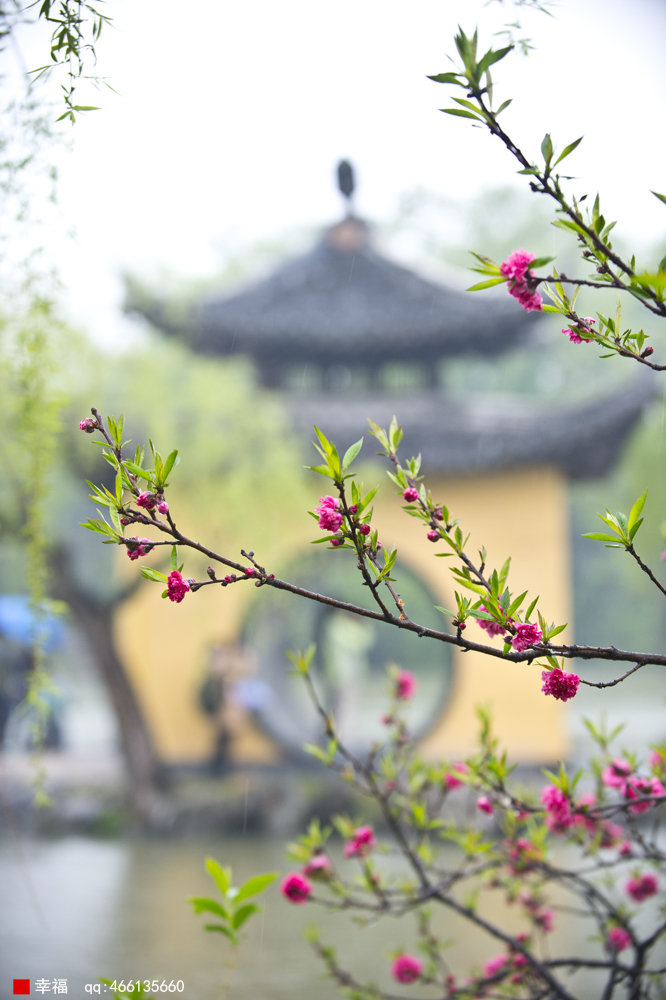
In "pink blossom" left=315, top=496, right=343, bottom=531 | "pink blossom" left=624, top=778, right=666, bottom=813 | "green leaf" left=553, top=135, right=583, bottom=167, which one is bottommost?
"pink blossom" left=624, top=778, right=666, bottom=813

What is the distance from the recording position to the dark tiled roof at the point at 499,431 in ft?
18.3

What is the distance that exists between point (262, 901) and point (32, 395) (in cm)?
293

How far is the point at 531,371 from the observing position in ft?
46.6

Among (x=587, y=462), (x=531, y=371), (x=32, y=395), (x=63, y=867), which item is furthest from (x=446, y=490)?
(x=531, y=371)

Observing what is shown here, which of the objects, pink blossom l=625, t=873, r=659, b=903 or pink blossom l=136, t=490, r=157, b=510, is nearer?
pink blossom l=136, t=490, r=157, b=510

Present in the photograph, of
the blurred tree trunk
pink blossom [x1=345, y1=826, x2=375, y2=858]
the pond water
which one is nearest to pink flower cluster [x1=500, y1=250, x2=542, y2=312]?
pink blossom [x1=345, y1=826, x2=375, y2=858]

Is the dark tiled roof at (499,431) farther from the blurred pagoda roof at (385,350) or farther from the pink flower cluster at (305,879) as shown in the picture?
the pink flower cluster at (305,879)

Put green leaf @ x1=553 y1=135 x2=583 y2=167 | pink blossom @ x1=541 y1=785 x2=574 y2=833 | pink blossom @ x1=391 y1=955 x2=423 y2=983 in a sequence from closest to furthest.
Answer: green leaf @ x1=553 y1=135 x2=583 y2=167
pink blossom @ x1=541 y1=785 x2=574 y2=833
pink blossom @ x1=391 y1=955 x2=423 y2=983

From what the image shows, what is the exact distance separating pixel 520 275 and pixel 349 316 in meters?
5.19

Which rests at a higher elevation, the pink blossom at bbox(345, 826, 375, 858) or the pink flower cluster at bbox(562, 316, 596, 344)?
the pink flower cluster at bbox(562, 316, 596, 344)

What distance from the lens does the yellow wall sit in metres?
5.58

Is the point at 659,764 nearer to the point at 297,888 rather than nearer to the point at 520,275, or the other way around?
the point at 297,888

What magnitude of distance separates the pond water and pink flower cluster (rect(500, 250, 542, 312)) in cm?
183

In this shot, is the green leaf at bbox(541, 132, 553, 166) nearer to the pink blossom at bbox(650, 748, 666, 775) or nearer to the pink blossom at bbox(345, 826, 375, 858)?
the pink blossom at bbox(650, 748, 666, 775)
